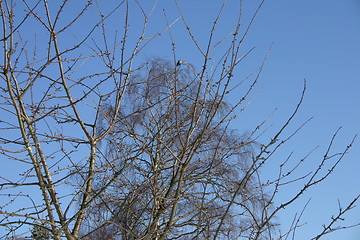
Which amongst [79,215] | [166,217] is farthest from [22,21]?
[166,217]

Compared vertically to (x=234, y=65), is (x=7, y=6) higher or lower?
higher

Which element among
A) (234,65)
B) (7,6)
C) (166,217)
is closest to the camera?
(234,65)

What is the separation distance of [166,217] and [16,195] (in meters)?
1.11

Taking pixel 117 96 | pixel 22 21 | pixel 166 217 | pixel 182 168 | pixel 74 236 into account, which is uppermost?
pixel 22 21

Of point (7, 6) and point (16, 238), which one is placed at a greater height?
point (7, 6)

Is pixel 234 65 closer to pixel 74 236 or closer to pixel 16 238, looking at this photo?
pixel 74 236

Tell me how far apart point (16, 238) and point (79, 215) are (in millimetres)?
337

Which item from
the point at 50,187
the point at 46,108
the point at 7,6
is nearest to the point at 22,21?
the point at 7,6

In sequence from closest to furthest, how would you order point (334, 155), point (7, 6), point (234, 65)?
point (334, 155)
point (234, 65)
point (7, 6)

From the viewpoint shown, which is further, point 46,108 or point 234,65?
point 46,108

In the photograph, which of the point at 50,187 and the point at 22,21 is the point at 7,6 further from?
the point at 50,187

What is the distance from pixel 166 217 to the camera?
329 cm

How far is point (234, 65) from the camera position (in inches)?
94.4

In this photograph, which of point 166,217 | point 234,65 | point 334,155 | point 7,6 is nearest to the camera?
point 334,155
